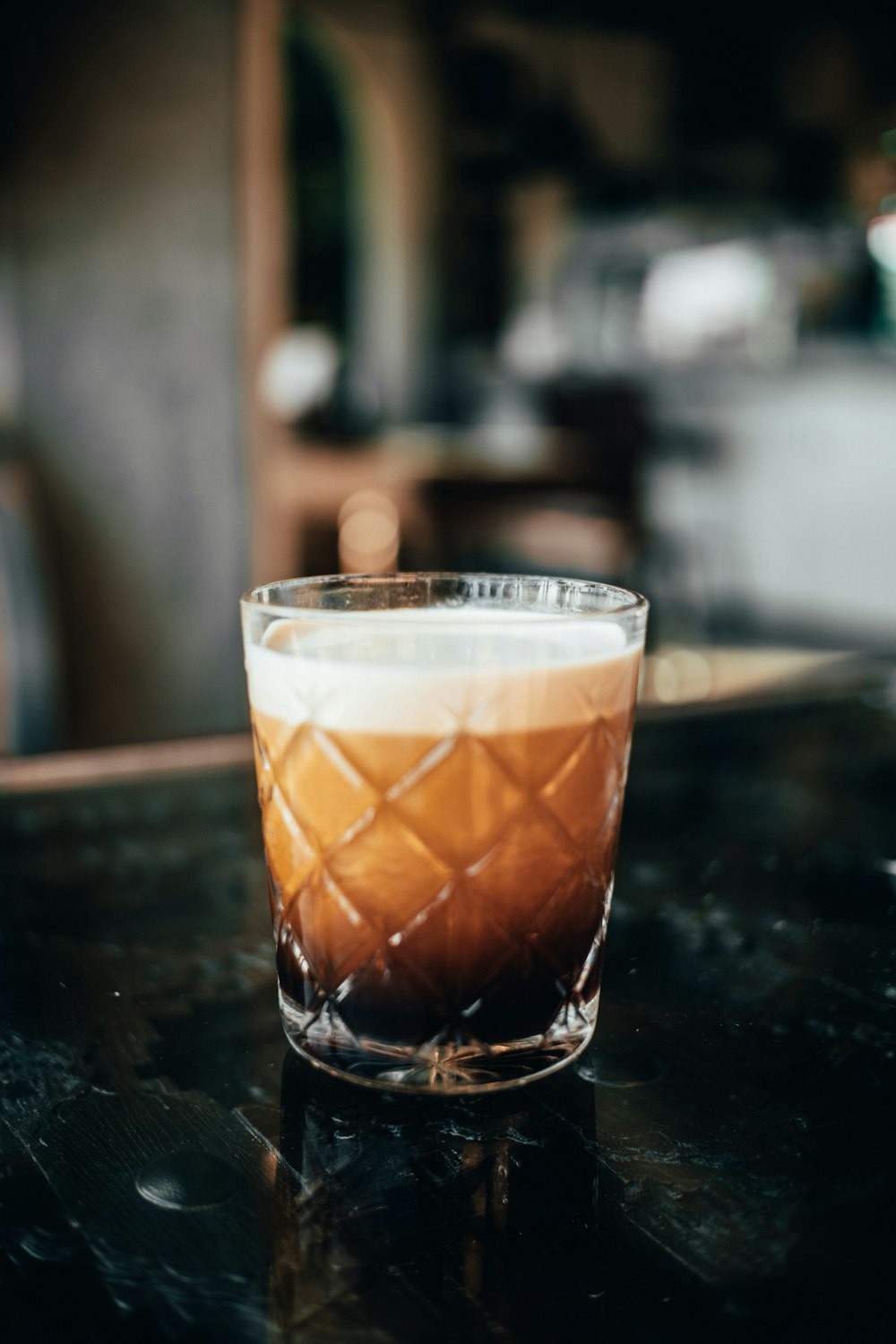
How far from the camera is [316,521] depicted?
4723mm

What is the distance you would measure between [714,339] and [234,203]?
461 cm

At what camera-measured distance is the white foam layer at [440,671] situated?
0.46 m

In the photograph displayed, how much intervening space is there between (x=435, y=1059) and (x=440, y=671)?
149mm

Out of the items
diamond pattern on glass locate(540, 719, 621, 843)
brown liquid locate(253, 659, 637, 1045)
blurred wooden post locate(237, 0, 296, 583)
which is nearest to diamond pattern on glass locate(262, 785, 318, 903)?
brown liquid locate(253, 659, 637, 1045)

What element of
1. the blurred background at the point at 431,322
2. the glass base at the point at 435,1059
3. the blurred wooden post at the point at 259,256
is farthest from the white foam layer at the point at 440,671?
the blurred wooden post at the point at 259,256

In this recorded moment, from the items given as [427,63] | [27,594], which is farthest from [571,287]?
[27,594]

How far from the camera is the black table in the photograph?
34cm

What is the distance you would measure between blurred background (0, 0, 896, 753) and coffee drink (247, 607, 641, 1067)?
122 cm

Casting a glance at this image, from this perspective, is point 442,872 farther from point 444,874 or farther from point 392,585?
point 392,585

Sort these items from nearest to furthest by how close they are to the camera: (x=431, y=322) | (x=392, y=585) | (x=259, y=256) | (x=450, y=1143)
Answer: (x=450, y=1143) → (x=392, y=585) → (x=259, y=256) → (x=431, y=322)

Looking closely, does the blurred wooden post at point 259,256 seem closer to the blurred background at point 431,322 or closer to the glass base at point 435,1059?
the blurred background at point 431,322

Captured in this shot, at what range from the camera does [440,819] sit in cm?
47

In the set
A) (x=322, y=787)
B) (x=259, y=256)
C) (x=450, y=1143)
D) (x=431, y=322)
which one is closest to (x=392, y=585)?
(x=322, y=787)

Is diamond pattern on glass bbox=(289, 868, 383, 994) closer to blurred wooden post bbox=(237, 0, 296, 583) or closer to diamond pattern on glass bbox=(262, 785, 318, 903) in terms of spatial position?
diamond pattern on glass bbox=(262, 785, 318, 903)
